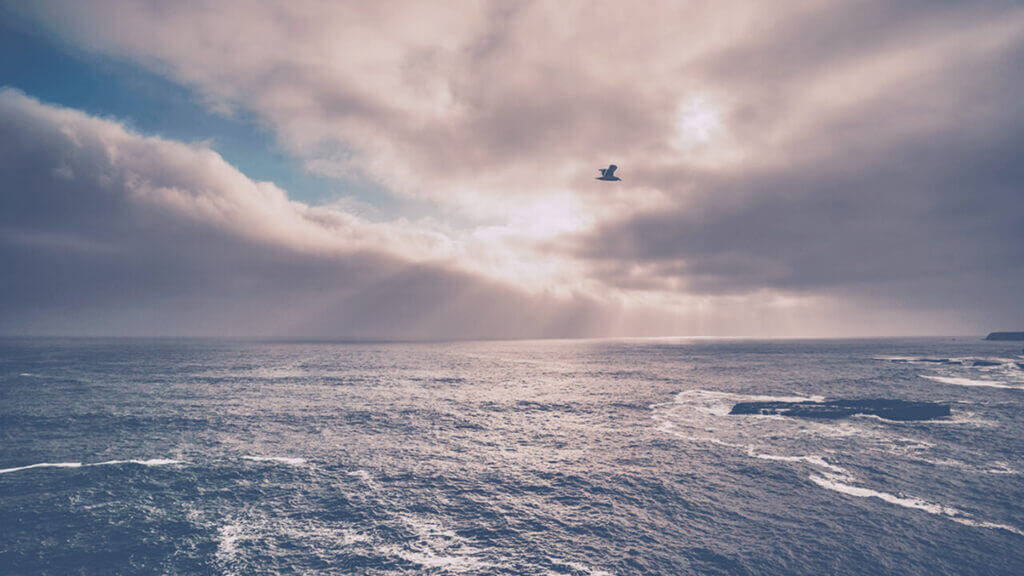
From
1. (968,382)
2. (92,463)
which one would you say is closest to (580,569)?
(92,463)

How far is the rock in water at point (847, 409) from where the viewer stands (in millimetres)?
76062

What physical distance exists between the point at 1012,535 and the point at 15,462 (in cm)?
9741

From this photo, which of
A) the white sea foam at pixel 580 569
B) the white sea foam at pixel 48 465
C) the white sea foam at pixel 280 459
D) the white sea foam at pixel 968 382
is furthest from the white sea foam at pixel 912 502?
the white sea foam at pixel 968 382

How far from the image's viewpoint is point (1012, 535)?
34188 mm

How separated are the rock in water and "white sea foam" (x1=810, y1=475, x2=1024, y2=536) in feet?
118

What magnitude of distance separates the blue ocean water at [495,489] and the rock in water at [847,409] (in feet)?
10.7

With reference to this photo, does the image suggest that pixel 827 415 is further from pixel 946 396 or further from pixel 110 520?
pixel 110 520

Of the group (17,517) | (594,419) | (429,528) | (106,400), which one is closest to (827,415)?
(594,419)

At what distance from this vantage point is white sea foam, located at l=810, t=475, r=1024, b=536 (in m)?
36.0

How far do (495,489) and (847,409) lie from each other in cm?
7361

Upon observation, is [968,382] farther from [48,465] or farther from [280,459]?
[48,465]

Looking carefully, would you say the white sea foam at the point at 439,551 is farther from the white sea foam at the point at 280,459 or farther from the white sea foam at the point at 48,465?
the white sea foam at the point at 48,465

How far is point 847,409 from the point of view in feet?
261

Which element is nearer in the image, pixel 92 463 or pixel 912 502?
pixel 912 502
